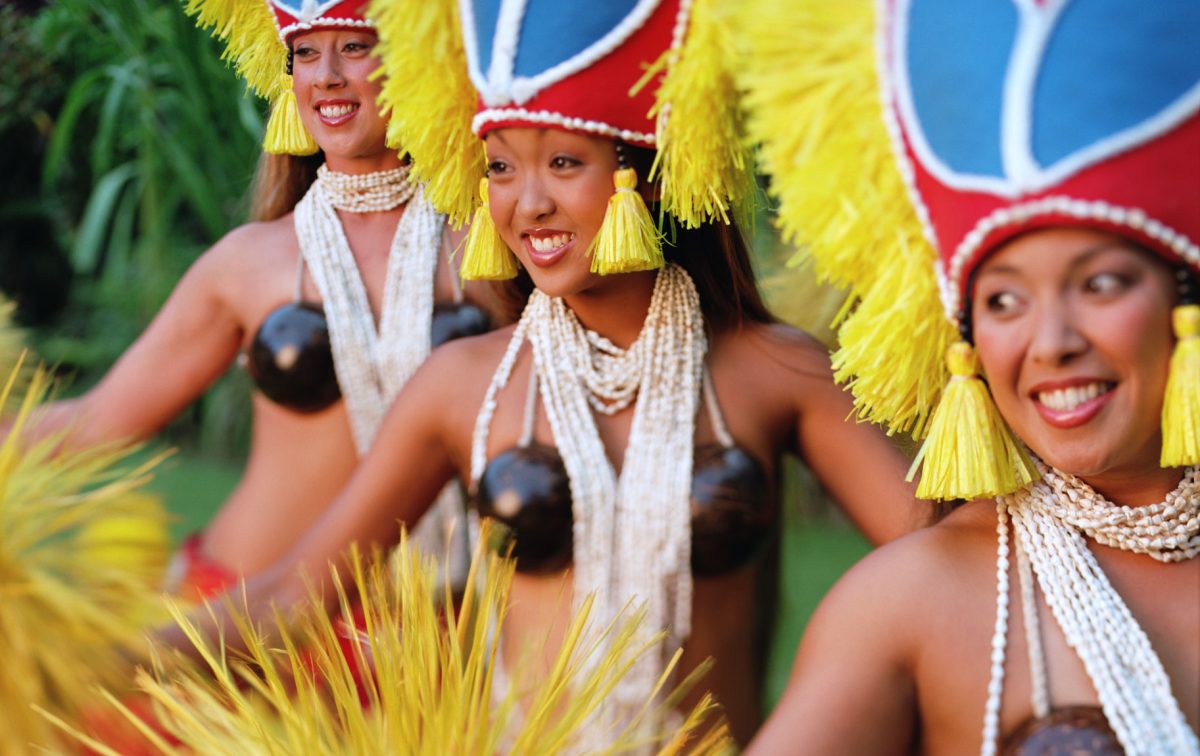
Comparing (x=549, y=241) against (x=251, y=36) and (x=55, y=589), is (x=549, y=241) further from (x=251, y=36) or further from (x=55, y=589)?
(x=251, y=36)

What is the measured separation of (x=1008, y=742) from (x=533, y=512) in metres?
0.69

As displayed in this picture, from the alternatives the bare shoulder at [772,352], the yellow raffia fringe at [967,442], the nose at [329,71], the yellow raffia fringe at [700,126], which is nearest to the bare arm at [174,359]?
the nose at [329,71]

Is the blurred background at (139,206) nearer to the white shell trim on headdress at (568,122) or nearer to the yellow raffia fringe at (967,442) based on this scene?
the white shell trim on headdress at (568,122)

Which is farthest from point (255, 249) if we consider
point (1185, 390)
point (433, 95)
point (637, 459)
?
point (1185, 390)

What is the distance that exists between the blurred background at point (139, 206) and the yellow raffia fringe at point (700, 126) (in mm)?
616

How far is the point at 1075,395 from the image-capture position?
124cm

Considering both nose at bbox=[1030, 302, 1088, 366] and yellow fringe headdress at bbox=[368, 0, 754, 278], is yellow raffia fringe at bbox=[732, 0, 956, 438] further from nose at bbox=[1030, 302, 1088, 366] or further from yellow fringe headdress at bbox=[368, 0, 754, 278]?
yellow fringe headdress at bbox=[368, 0, 754, 278]

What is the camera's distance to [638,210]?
5.65 ft

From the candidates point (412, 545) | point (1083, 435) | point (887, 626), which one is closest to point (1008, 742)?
point (887, 626)

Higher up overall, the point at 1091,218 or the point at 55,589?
the point at 1091,218

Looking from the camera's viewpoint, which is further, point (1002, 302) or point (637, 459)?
point (637, 459)

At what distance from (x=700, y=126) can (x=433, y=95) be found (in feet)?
1.20

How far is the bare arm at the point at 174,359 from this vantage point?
99.3 inches

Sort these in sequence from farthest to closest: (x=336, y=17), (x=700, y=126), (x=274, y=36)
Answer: (x=274, y=36) → (x=336, y=17) → (x=700, y=126)
